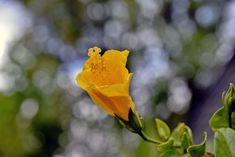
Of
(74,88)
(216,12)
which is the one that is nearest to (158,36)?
(216,12)

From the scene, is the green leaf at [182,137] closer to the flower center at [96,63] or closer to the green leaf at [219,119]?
the green leaf at [219,119]

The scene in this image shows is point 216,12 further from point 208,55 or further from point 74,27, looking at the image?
point 74,27

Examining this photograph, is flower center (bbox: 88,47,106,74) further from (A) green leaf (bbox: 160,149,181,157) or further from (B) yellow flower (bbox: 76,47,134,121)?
(A) green leaf (bbox: 160,149,181,157)

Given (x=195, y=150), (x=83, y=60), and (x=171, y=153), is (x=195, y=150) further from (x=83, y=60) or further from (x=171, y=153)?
(x=83, y=60)

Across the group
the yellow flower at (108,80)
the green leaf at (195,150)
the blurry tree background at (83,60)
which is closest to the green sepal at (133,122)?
A: the yellow flower at (108,80)

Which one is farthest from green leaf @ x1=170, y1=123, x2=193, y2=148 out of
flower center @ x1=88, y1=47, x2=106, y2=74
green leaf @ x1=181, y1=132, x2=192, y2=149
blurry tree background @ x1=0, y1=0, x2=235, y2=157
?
blurry tree background @ x1=0, y1=0, x2=235, y2=157

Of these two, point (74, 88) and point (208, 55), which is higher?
point (208, 55)
